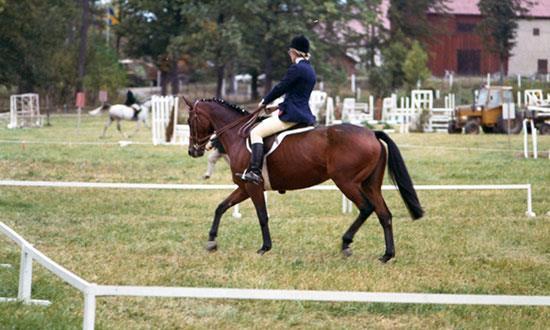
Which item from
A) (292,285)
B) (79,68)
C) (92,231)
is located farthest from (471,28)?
(292,285)

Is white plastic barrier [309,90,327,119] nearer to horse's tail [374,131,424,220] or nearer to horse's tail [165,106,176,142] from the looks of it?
horse's tail [165,106,176,142]

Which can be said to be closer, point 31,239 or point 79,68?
point 31,239

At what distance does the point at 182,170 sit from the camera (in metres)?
23.1

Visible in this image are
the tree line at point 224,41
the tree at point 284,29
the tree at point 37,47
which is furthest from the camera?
the tree at point 284,29

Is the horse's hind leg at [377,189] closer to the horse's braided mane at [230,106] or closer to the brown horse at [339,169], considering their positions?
the brown horse at [339,169]

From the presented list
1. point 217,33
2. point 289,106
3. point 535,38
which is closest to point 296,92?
point 289,106

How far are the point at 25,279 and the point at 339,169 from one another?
4271mm

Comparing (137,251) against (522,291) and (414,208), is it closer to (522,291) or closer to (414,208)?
(414,208)

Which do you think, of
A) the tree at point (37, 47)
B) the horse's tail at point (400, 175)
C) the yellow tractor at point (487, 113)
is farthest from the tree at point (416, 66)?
the horse's tail at point (400, 175)

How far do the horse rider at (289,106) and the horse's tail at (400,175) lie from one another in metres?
0.88

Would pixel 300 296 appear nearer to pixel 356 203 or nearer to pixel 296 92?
pixel 356 203

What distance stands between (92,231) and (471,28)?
39645 mm

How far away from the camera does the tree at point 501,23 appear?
35969mm

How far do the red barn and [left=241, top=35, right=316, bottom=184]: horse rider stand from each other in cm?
3066
